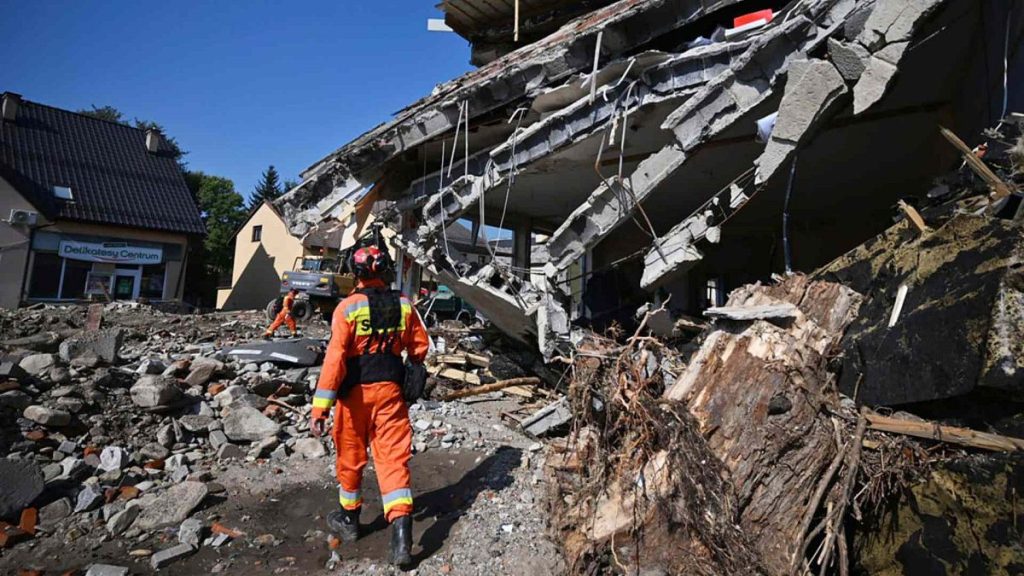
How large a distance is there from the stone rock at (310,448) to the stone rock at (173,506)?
3.25 feet

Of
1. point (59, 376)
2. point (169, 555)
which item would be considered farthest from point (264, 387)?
point (169, 555)

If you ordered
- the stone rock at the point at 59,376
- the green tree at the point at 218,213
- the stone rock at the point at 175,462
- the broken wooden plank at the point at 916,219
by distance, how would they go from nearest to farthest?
the broken wooden plank at the point at 916,219 → the stone rock at the point at 175,462 → the stone rock at the point at 59,376 → the green tree at the point at 218,213

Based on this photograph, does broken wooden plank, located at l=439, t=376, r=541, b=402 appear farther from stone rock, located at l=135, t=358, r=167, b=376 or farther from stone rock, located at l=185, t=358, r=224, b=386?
stone rock, located at l=135, t=358, r=167, b=376

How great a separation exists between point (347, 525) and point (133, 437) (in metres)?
2.66

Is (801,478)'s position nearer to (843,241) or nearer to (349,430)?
(349,430)

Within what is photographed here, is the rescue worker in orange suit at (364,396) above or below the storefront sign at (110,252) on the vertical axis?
below

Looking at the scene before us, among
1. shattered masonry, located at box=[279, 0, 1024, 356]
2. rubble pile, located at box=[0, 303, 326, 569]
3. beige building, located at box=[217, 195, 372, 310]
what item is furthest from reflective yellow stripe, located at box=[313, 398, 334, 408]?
beige building, located at box=[217, 195, 372, 310]

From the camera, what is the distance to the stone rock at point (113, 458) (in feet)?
13.6

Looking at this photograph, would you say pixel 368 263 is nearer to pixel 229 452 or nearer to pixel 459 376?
pixel 229 452

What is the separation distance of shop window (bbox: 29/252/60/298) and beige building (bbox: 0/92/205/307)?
0.03 m

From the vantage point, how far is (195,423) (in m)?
4.99

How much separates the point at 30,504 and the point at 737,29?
7019 millimetres

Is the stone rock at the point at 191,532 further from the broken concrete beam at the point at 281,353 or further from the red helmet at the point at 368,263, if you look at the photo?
the broken concrete beam at the point at 281,353

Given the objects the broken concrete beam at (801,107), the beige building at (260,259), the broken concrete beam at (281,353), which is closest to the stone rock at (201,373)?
the broken concrete beam at (281,353)
